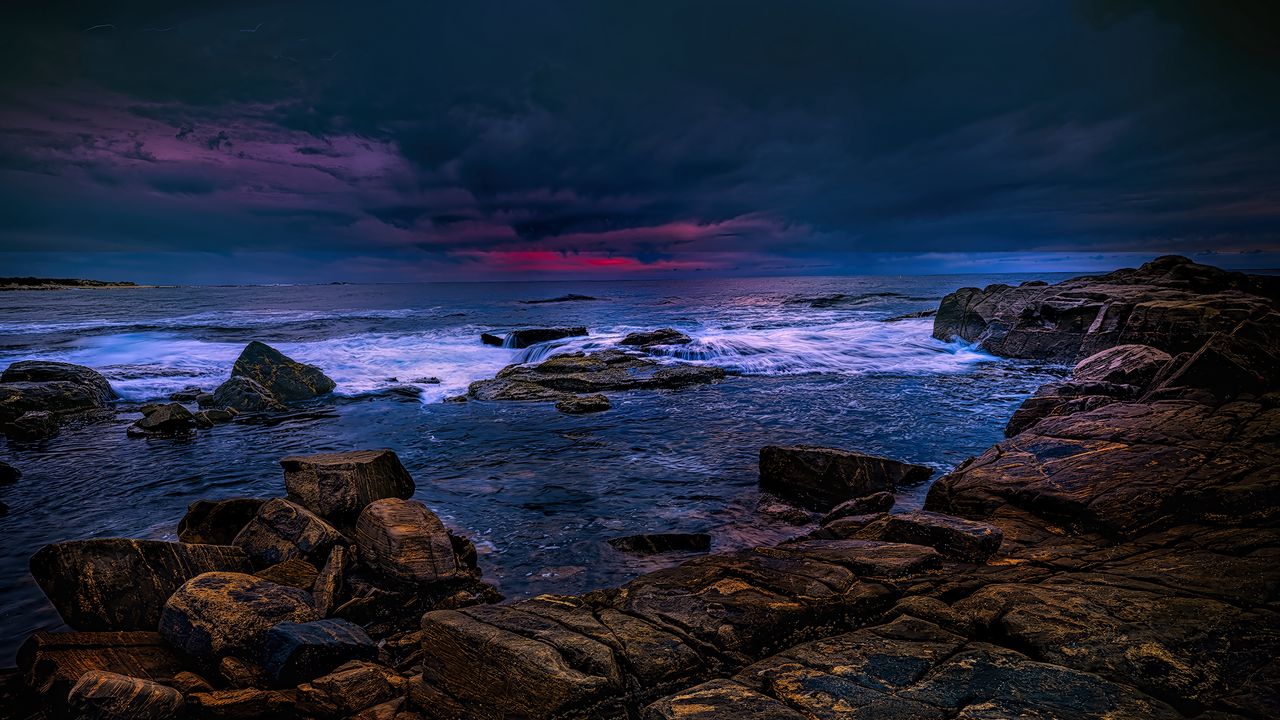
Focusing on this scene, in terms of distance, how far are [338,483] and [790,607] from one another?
19.0 ft

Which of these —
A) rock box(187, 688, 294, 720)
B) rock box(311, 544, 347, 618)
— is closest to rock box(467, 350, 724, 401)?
rock box(311, 544, 347, 618)

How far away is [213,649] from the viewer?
15.1 feet

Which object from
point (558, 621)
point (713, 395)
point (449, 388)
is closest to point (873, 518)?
point (558, 621)

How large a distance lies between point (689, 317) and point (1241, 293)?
37.3 metres

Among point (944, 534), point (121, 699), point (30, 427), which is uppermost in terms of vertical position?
point (944, 534)

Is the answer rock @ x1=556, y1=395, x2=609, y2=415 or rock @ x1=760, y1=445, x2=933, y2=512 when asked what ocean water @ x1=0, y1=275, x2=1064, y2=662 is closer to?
rock @ x1=760, y1=445, x2=933, y2=512

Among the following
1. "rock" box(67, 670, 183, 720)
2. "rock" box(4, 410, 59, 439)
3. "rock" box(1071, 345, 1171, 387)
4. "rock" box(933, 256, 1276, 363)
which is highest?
"rock" box(933, 256, 1276, 363)

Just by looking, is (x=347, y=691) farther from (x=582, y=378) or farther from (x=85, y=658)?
(x=582, y=378)

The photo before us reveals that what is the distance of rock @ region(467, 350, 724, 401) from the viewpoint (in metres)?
17.6

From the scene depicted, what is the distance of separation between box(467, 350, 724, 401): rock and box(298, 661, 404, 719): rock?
1256cm

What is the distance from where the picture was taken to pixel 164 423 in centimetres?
1310

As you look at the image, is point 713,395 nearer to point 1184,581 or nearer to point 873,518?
point 873,518

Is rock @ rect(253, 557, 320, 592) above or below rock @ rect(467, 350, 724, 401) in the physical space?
below

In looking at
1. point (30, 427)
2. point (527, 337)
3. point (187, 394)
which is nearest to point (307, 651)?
point (30, 427)
